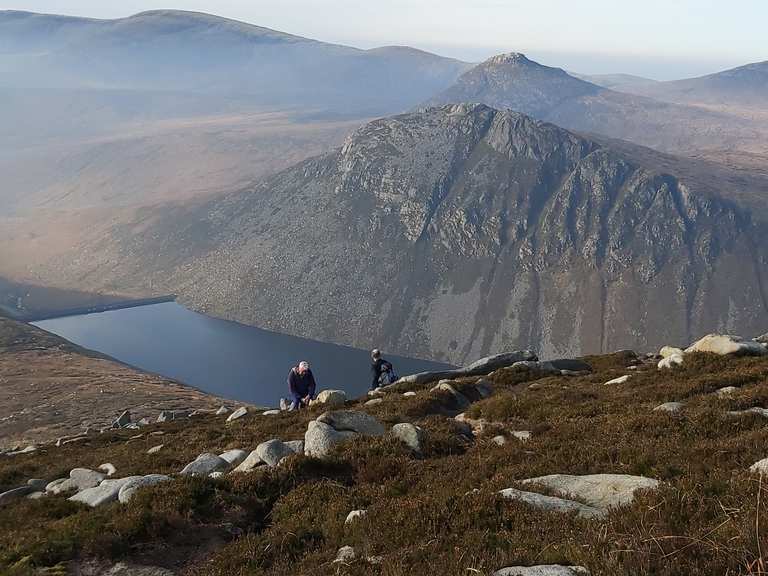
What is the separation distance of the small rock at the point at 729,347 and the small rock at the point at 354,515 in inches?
950

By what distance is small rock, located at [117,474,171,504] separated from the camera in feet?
43.0

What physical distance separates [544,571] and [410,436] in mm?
9180

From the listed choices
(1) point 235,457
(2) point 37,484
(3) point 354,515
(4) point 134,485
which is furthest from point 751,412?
(2) point 37,484

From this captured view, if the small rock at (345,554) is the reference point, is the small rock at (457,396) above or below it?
below

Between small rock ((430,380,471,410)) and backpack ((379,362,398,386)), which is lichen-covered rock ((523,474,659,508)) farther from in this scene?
backpack ((379,362,398,386))

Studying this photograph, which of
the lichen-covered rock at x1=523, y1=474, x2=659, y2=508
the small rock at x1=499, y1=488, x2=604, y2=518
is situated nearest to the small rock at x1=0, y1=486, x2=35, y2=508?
the small rock at x1=499, y1=488, x2=604, y2=518

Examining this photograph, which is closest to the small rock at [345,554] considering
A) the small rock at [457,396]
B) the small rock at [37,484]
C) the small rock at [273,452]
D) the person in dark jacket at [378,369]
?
the small rock at [273,452]

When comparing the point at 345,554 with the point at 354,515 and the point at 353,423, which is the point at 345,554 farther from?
the point at 353,423

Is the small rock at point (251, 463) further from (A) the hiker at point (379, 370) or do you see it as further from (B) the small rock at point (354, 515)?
(A) the hiker at point (379, 370)

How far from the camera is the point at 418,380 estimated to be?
3262 cm

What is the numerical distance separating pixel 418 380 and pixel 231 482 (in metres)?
20.1

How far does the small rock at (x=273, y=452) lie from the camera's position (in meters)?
15.4

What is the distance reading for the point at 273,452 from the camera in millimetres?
15750

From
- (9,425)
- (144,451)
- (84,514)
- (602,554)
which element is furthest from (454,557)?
(9,425)
